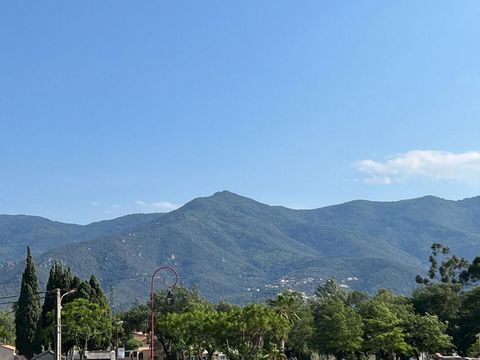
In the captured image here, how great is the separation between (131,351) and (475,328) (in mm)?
49503

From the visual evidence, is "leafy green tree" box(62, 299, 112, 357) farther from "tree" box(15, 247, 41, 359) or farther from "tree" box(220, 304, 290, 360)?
"tree" box(220, 304, 290, 360)

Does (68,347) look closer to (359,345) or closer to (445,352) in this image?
(359,345)

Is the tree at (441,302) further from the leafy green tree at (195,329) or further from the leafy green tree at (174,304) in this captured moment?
the leafy green tree at (174,304)

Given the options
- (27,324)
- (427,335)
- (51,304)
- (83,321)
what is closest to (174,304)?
(51,304)

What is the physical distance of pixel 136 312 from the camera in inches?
4414

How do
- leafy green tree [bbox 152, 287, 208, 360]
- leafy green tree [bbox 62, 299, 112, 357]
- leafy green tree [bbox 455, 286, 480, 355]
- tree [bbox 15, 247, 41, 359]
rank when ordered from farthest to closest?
leafy green tree [bbox 152, 287, 208, 360] < leafy green tree [bbox 455, 286, 480, 355] < tree [bbox 15, 247, 41, 359] < leafy green tree [bbox 62, 299, 112, 357]

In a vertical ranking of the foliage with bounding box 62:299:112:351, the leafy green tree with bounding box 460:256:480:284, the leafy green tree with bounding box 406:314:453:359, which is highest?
the leafy green tree with bounding box 460:256:480:284

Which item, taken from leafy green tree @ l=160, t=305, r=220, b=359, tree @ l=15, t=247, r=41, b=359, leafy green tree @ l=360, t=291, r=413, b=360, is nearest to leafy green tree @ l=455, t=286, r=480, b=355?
leafy green tree @ l=360, t=291, r=413, b=360

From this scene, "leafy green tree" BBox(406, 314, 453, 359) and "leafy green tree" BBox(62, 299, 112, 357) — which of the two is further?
"leafy green tree" BBox(406, 314, 453, 359)

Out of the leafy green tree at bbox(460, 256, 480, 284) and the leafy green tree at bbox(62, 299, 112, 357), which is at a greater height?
the leafy green tree at bbox(460, 256, 480, 284)

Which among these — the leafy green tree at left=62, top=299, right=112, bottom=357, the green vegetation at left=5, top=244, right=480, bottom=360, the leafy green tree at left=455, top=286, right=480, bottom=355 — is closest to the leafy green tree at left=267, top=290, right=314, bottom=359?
the green vegetation at left=5, top=244, right=480, bottom=360

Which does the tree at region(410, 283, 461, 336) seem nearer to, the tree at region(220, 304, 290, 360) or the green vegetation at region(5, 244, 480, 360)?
the green vegetation at region(5, 244, 480, 360)

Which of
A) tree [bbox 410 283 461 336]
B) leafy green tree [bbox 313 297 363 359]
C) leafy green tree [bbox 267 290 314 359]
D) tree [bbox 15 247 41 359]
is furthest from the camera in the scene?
tree [bbox 410 283 461 336]

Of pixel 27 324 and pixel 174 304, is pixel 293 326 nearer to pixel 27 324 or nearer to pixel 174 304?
pixel 174 304
